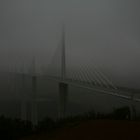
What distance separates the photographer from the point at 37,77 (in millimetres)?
18984

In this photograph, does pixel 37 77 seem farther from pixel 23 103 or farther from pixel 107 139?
pixel 107 139

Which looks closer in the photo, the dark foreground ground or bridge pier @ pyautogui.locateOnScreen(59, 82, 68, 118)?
the dark foreground ground

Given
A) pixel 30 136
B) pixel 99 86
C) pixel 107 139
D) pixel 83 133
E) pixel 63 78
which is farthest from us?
pixel 63 78

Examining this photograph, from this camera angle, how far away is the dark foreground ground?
24.7ft

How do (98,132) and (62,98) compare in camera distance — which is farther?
(62,98)

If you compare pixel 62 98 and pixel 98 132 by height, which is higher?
pixel 98 132

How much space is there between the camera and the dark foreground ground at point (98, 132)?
24.7 ft

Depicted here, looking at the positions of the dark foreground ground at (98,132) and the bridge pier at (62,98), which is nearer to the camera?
the dark foreground ground at (98,132)

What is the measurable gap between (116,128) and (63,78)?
7.08m

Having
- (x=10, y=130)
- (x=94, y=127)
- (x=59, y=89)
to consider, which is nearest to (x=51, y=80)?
(x=59, y=89)

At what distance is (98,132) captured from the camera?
7906 millimetres

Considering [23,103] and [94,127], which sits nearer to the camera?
[94,127]

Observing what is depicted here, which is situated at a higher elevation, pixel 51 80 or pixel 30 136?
pixel 51 80

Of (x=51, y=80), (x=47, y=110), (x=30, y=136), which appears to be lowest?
(x=47, y=110)
